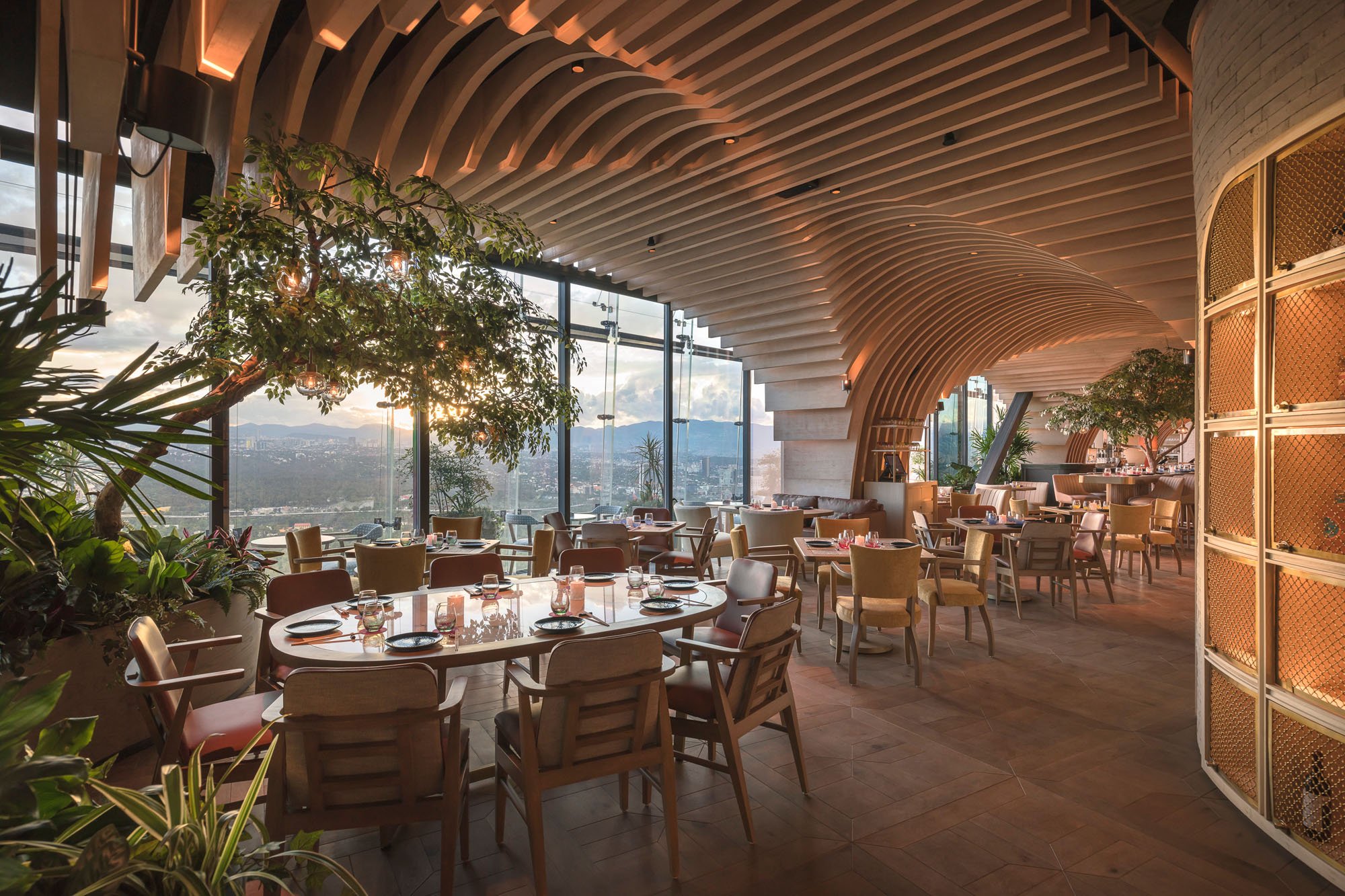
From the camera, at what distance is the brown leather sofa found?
11.4m

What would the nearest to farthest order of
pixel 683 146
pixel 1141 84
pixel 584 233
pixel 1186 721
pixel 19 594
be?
1. pixel 19 594
2. pixel 1186 721
3. pixel 1141 84
4. pixel 683 146
5. pixel 584 233

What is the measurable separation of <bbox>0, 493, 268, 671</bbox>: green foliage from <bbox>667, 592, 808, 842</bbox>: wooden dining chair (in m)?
3.07

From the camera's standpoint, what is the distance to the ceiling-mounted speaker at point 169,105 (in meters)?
2.66

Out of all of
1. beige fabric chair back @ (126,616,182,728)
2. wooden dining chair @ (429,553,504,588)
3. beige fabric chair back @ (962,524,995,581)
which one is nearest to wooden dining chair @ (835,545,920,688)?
beige fabric chair back @ (962,524,995,581)

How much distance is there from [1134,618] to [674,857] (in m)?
6.84

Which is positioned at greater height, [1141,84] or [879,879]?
[1141,84]

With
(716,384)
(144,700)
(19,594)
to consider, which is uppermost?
(716,384)

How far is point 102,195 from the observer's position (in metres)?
4.84

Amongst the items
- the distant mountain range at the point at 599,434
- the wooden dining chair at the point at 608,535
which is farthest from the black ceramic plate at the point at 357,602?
the distant mountain range at the point at 599,434

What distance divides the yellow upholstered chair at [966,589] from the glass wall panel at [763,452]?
6.72 metres

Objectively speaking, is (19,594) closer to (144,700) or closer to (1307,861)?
Result: (144,700)

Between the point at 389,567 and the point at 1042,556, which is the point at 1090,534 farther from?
the point at 389,567

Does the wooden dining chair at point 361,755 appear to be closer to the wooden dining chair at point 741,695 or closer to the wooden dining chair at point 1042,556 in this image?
the wooden dining chair at point 741,695

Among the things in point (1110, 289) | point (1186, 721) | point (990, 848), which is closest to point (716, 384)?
point (1110, 289)
